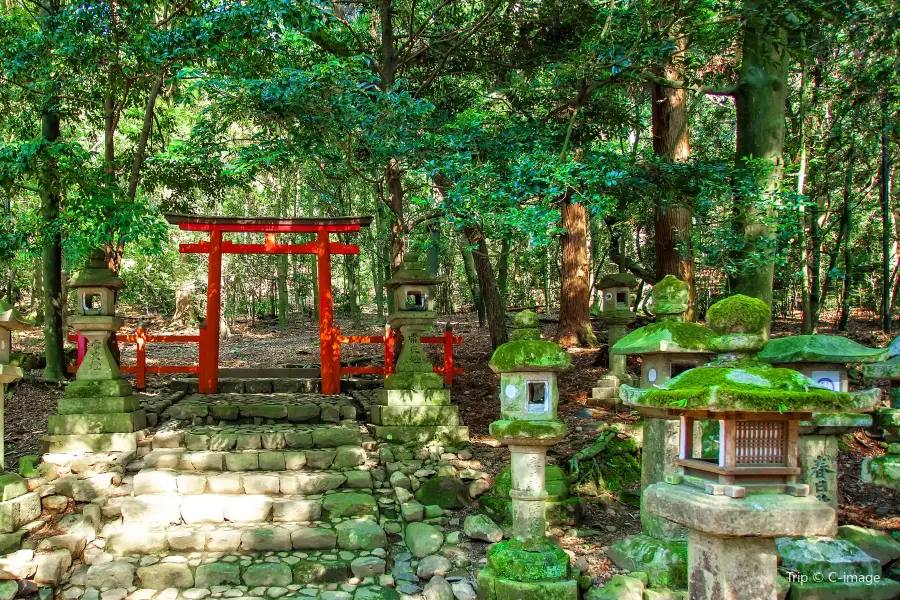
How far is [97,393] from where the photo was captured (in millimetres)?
8180

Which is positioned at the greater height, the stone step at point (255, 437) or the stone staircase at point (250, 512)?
the stone step at point (255, 437)

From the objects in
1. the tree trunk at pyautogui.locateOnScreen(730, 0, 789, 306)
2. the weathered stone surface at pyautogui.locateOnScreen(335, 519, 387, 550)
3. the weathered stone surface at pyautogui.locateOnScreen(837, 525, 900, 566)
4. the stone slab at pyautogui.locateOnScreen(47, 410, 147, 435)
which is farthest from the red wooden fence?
the weathered stone surface at pyautogui.locateOnScreen(837, 525, 900, 566)

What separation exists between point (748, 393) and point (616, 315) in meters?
7.33

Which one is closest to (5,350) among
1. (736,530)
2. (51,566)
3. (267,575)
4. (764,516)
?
(51,566)

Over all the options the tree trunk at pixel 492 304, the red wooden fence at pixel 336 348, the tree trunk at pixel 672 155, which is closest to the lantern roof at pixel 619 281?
the tree trunk at pixel 672 155

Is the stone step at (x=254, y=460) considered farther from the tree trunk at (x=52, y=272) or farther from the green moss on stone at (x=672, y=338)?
the tree trunk at (x=52, y=272)

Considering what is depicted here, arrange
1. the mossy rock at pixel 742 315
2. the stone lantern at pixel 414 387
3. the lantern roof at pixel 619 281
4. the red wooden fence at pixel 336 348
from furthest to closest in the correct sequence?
1. the lantern roof at pixel 619 281
2. the red wooden fence at pixel 336 348
3. the stone lantern at pixel 414 387
4. the mossy rock at pixel 742 315

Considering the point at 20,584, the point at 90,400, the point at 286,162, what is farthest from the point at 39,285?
the point at 20,584

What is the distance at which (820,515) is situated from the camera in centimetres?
387

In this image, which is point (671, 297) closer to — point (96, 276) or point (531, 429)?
point (531, 429)

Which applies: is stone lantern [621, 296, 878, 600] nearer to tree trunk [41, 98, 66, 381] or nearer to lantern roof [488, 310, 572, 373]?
lantern roof [488, 310, 572, 373]

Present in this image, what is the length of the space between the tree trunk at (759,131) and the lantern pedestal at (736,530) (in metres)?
4.35

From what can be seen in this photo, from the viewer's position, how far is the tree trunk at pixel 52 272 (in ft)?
30.6

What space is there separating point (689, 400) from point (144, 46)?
8111mm
